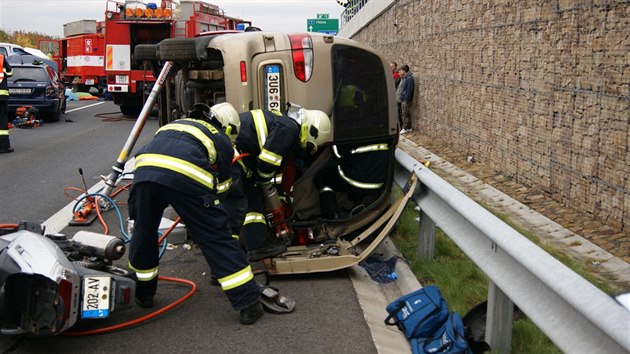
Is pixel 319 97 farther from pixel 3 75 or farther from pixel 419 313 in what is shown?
pixel 3 75

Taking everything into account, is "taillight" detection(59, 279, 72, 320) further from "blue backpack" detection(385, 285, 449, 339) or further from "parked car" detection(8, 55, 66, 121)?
"parked car" detection(8, 55, 66, 121)

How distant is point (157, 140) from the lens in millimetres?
4582

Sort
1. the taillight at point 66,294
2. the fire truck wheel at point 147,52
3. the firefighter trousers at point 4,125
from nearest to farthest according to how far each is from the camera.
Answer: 1. the taillight at point 66,294
2. the fire truck wheel at point 147,52
3. the firefighter trousers at point 4,125

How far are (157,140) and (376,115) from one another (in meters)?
2.44

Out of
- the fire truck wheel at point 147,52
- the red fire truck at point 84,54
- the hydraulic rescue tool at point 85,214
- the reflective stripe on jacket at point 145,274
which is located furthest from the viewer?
the red fire truck at point 84,54

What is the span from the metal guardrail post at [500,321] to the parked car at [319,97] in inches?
74.6

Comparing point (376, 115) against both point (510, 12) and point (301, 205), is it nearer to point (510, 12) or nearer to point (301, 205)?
point (301, 205)

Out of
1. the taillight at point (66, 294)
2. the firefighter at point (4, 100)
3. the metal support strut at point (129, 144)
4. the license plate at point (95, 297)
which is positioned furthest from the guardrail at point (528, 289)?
the firefighter at point (4, 100)

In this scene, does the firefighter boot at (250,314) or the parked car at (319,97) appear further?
the parked car at (319,97)

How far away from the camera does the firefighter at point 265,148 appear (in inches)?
212

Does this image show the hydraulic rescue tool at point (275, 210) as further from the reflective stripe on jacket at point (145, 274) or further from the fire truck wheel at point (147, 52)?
the fire truck wheel at point (147, 52)

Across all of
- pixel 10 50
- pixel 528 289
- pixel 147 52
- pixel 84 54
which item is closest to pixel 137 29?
pixel 84 54

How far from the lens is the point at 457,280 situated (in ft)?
18.1

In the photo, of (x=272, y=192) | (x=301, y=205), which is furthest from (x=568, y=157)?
(x=272, y=192)
